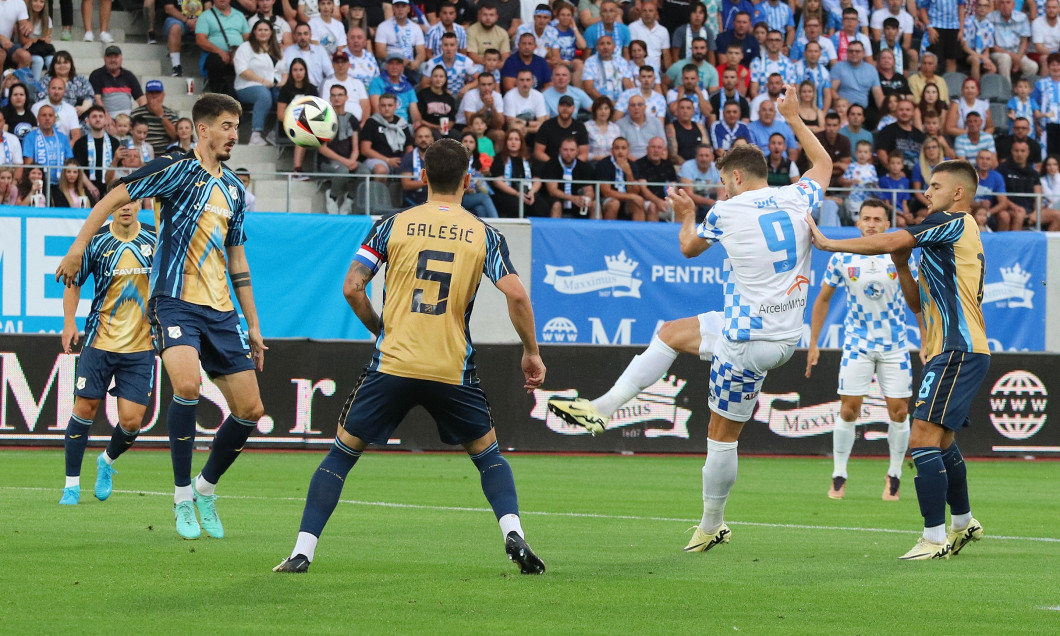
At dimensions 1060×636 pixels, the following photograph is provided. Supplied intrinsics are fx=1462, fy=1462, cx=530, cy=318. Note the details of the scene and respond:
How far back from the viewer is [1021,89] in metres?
25.5

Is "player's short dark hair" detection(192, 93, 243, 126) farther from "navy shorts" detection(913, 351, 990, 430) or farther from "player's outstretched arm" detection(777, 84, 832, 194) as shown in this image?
"navy shorts" detection(913, 351, 990, 430)

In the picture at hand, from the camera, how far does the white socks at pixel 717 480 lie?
8.55 metres

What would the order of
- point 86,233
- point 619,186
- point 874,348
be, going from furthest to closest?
point 619,186 < point 874,348 < point 86,233

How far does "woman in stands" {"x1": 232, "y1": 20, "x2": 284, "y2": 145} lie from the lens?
20.9 meters

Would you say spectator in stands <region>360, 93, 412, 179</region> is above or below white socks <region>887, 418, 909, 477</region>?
above

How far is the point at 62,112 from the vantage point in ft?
64.4

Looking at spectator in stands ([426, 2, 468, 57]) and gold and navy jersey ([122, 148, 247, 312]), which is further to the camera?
spectator in stands ([426, 2, 468, 57])

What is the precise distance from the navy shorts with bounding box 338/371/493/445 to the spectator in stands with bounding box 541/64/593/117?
50.7 feet

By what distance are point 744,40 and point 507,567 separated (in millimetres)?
18433

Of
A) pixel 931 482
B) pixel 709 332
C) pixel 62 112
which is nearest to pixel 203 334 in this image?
pixel 709 332

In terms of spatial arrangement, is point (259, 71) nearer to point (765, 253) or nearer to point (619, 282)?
point (619, 282)

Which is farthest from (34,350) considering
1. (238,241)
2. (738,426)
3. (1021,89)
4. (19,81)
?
(1021,89)

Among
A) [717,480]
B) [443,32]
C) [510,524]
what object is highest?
[443,32]

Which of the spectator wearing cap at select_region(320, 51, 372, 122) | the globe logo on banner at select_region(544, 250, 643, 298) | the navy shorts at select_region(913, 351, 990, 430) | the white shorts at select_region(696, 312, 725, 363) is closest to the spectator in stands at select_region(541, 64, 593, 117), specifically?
the globe logo on banner at select_region(544, 250, 643, 298)
